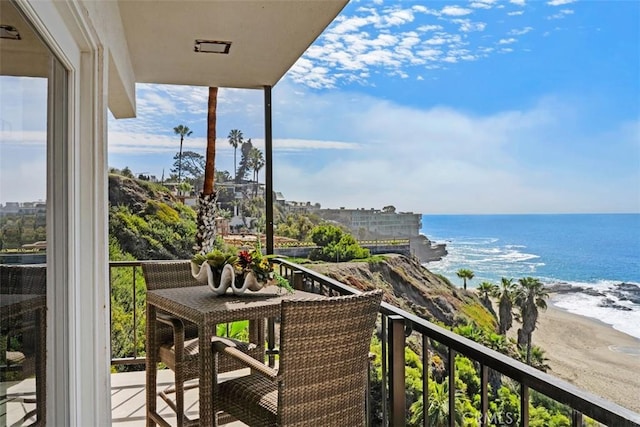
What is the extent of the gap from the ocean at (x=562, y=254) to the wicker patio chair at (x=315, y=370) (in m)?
12.8

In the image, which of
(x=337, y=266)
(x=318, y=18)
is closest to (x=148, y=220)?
(x=318, y=18)

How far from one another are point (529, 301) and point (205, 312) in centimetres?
1482

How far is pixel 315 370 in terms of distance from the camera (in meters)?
1.79

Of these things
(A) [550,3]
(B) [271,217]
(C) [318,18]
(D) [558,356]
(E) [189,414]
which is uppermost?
(A) [550,3]

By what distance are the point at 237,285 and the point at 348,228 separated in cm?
1089

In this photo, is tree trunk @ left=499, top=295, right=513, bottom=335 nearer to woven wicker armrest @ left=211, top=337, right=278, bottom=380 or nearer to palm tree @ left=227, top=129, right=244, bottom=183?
palm tree @ left=227, top=129, right=244, bottom=183

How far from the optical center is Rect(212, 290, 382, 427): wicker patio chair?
67.7 inches

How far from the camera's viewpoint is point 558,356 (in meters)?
14.4

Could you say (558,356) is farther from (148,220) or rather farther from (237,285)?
(237,285)

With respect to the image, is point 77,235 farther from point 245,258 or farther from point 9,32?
point 245,258

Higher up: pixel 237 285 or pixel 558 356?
pixel 237 285

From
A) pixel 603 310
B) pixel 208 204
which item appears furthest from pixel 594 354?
pixel 208 204

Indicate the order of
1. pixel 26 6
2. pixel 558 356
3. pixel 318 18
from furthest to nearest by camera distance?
1. pixel 558 356
2. pixel 318 18
3. pixel 26 6

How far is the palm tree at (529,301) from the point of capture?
14.6m
